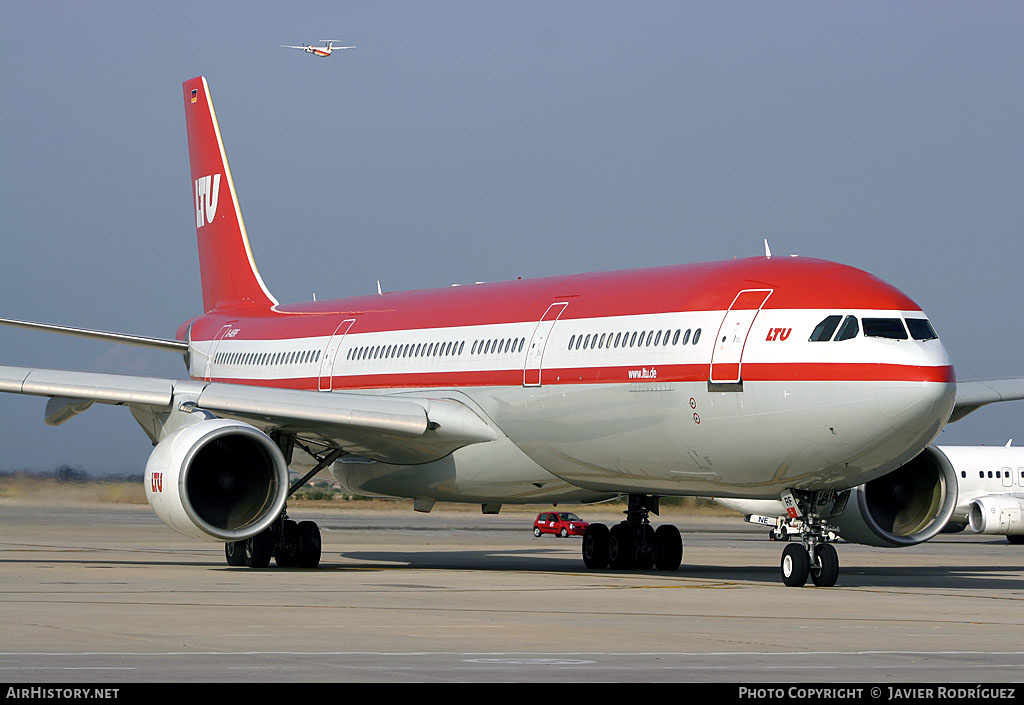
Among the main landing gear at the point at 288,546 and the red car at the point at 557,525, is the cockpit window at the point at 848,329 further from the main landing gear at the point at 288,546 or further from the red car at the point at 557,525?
the red car at the point at 557,525

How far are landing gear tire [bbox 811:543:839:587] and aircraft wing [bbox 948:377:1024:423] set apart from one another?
5254 millimetres

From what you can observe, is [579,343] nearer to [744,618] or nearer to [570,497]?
[570,497]

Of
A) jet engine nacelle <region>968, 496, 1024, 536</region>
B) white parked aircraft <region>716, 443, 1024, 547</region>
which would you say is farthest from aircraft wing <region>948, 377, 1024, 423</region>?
jet engine nacelle <region>968, 496, 1024, 536</region>

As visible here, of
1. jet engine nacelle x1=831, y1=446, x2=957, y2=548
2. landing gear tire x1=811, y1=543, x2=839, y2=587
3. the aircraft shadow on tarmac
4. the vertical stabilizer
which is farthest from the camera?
the vertical stabilizer

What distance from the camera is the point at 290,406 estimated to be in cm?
2144

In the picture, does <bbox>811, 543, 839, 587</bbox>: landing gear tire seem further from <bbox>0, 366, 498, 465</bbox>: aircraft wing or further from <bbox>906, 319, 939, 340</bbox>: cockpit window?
<bbox>0, 366, 498, 465</bbox>: aircraft wing

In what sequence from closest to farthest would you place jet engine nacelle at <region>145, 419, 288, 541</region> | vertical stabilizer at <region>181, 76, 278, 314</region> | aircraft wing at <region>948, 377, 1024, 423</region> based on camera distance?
jet engine nacelle at <region>145, 419, 288, 541</region>, aircraft wing at <region>948, 377, 1024, 423</region>, vertical stabilizer at <region>181, 76, 278, 314</region>

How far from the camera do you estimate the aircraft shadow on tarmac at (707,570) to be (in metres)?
21.5

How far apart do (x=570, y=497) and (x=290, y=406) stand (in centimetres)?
421

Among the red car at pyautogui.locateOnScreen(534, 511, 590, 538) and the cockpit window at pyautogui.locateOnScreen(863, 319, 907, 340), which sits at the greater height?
the cockpit window at pyautogui.locateOnScreen(863, 319, 907, 340)

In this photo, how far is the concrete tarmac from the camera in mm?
9930

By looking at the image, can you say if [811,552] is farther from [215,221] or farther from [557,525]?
[557,525]

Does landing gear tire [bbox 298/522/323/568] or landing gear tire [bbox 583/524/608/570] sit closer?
landing gear tire [bbox 298/522/323/568]
